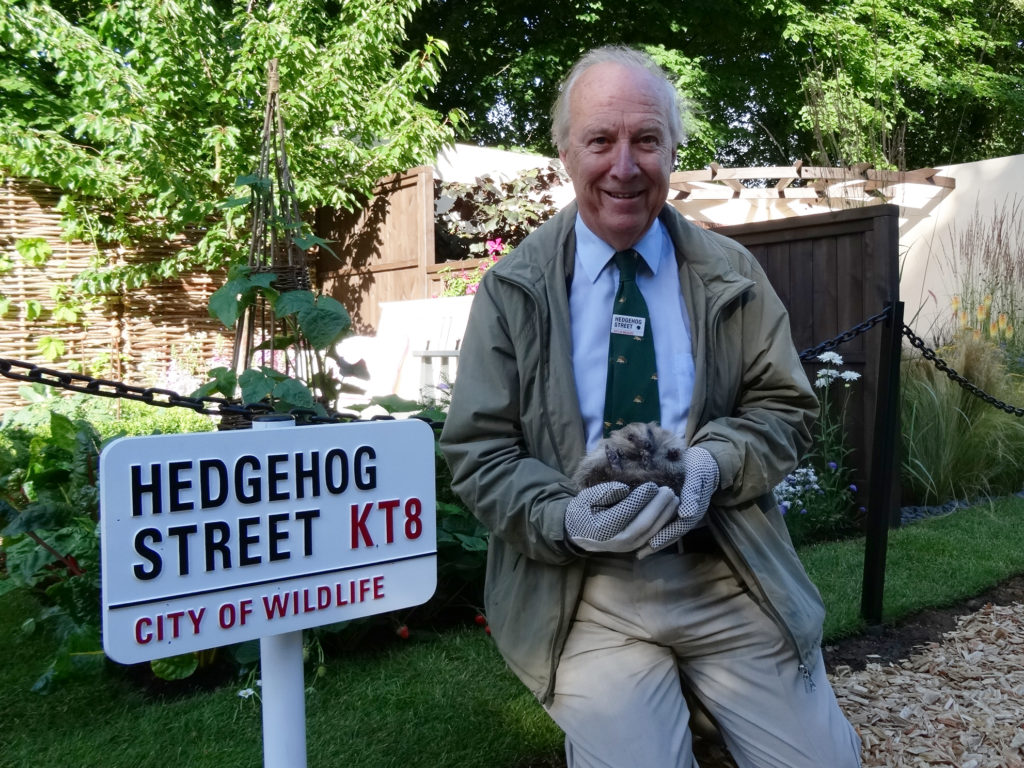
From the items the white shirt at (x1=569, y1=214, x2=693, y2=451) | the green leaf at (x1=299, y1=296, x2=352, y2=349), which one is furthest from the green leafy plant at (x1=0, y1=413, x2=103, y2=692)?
the white shirt at (x1=569, y1=214, x2=693, y2=451)

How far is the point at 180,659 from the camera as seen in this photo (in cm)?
295

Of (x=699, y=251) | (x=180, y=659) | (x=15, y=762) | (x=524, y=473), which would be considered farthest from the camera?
(x=180, y=659)

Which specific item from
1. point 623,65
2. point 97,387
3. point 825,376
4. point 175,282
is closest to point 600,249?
point 623,65

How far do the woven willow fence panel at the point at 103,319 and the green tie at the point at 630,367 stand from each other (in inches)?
322

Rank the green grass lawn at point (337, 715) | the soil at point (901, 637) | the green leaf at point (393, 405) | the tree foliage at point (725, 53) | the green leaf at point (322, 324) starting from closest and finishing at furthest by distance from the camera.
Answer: the green grass lawn at point (337, 715), the green leaf at point (322, 324), the soil at point (901, 637), the green leaf at point (393, 405), the tree foliage at point (725, 53)

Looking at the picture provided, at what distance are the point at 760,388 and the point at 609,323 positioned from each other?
0.37m

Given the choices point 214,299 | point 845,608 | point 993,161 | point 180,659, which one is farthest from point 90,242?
point 993,161

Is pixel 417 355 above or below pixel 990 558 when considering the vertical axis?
above

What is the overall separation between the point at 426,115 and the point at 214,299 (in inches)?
281

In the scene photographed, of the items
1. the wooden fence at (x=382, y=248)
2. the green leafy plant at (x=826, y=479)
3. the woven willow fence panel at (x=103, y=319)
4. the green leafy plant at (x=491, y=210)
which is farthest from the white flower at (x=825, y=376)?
the woven willow fence panel at (x=103, y=319)

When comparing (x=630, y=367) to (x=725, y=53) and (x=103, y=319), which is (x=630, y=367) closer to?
(x=103, y=319)

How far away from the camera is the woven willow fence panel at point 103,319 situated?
29.8 ft

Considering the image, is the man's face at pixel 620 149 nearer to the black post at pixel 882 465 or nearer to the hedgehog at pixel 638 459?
the hedgehog at pixel 638 459

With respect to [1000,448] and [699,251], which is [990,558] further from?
[699,251]
